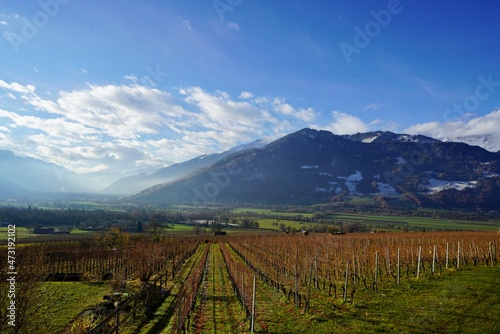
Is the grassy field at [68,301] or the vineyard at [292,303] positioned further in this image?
the grassy field at [68,301]

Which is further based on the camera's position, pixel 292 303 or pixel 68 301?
pixel 68 301

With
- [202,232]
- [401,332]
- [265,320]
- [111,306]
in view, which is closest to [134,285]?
[111,306]

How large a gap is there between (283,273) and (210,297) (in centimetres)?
895

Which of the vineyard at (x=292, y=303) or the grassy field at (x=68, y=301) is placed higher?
the vineyard at (x=292, y=303)

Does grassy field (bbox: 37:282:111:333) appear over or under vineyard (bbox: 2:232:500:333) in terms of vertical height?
under

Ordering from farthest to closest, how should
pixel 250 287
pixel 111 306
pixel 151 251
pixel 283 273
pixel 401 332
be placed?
pixel 151 251 → pixel 283 273 → pixel 250 287 → pixel 111 306 → pixel 401 332

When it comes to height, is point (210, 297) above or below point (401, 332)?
below

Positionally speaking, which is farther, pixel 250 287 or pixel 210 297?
pixel 250 287

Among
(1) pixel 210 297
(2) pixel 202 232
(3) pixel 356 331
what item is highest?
(3) pixel 356 331

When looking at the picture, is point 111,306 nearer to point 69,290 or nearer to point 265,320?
point 265,320

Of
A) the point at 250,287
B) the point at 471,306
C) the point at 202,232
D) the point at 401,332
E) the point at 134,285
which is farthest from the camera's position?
the point at 202,232

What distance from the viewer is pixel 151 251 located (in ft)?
102

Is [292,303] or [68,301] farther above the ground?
[292,303]

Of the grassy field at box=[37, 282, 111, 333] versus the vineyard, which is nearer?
the vineyard
